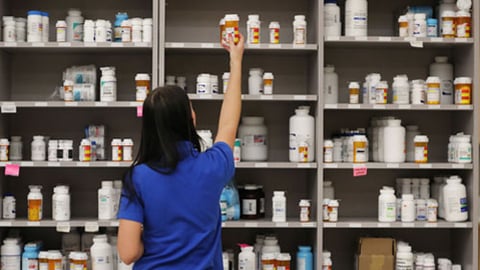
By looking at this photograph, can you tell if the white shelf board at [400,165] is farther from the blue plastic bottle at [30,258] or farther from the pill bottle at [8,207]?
the pill bottle at [8,207]

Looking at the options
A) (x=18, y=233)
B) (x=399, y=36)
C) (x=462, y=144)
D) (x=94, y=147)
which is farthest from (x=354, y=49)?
(x=18, y=233)

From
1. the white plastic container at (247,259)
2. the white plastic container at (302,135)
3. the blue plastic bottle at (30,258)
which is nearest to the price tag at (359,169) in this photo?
the white plastic container at (302,135)

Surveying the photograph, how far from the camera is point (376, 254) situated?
410cm

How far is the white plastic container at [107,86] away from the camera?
405 centimetres

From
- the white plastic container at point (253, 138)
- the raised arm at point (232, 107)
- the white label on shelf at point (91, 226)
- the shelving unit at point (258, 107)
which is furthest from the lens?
the shelving unit at point (258, 107)

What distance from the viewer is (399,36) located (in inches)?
164

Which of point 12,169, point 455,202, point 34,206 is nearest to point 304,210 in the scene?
point 455,202

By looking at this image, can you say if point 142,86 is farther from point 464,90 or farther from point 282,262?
point 464,90

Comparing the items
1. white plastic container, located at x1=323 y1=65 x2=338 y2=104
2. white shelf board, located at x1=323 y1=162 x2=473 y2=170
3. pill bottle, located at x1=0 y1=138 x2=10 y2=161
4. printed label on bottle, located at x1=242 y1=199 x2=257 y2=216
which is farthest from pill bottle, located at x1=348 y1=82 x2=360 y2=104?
pill bottle, located at x1=0 y1=138 x2=10 y2=161

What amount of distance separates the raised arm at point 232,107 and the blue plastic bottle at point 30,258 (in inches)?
85.0

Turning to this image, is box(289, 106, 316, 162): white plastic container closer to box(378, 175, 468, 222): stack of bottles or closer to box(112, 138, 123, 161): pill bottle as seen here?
box(378, 175, 468, 222): stack of bottles

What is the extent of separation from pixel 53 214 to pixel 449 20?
270 cm

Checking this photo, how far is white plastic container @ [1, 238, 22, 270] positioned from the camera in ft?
13.3

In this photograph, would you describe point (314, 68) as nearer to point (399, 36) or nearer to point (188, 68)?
point (399, 36)
